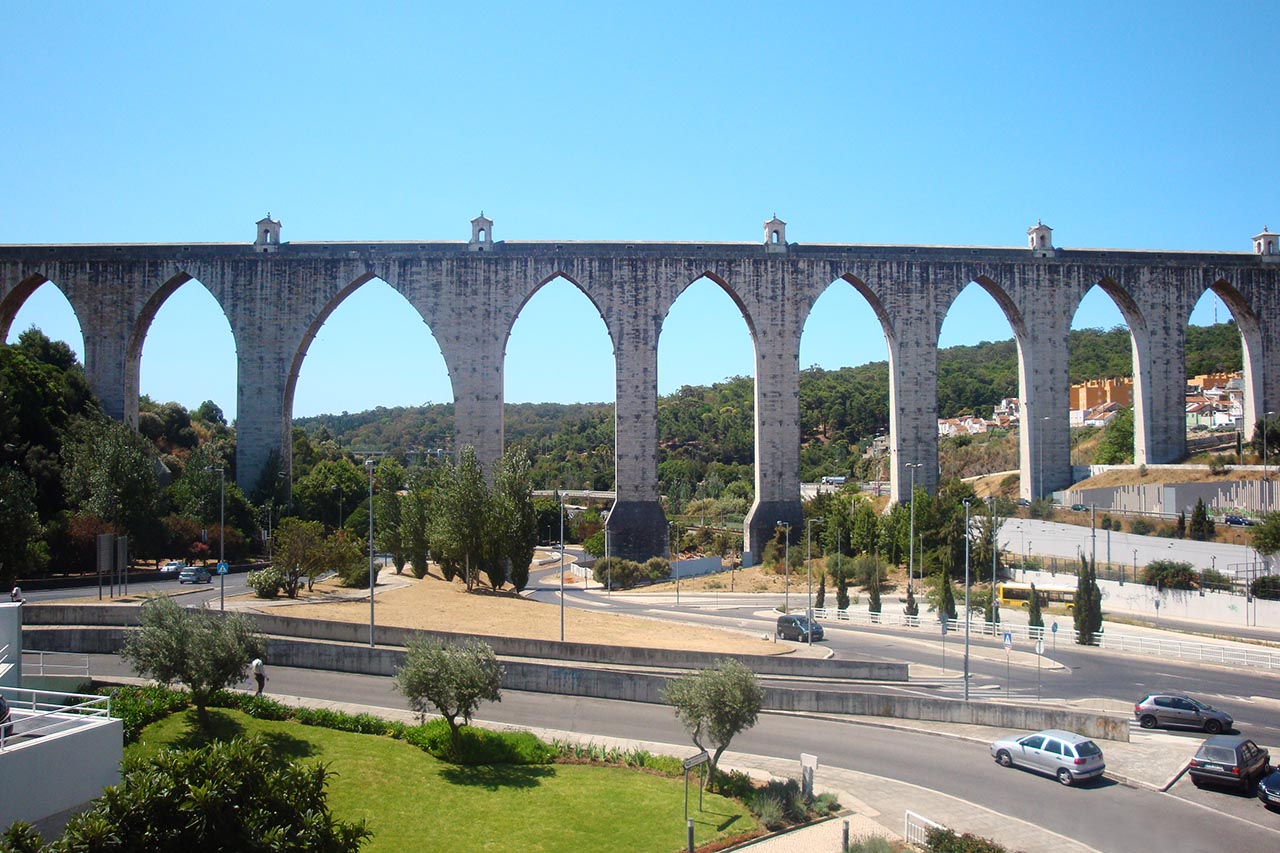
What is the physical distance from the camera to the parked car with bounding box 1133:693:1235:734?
1731cm

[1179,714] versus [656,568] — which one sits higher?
[656,568]

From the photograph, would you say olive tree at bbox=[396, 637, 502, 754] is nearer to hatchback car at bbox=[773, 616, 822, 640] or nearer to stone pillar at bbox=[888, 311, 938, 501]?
hatchback car at bbox=[773, 616, 822, 640]

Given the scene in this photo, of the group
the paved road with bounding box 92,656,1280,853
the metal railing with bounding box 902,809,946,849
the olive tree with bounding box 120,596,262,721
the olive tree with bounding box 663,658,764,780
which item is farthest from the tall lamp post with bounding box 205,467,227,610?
the metal railing with bounding box 902,809,946,849

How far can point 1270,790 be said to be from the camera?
43.8 feet

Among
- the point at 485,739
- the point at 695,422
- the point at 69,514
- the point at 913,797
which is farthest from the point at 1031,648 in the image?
the point at 695,422

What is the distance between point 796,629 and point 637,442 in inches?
629

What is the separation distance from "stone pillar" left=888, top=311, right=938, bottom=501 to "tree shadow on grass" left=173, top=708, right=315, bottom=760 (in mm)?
31617

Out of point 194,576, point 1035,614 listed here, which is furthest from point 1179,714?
point 194,576

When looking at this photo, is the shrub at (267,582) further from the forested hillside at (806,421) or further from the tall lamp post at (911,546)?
the forested hillside at (806,421)

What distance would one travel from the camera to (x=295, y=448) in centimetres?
6338

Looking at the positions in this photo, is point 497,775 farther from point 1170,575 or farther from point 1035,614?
point 1170,575

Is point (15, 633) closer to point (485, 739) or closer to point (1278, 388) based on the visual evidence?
point (485, 739)

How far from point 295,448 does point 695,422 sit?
50531 mm

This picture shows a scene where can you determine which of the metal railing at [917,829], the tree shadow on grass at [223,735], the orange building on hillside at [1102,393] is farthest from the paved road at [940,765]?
the orange building on hillside at [1102,393]
